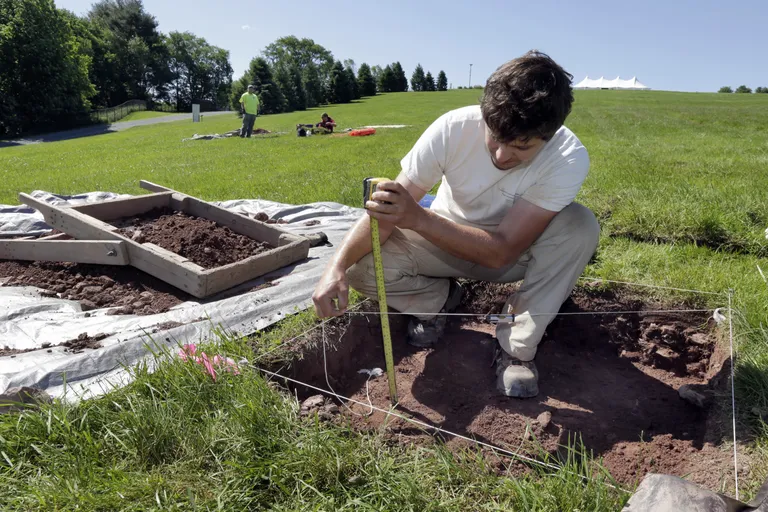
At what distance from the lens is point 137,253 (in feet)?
11.5

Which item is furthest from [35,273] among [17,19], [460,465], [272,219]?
[17,19]

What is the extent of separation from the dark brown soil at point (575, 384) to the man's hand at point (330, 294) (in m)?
0.38

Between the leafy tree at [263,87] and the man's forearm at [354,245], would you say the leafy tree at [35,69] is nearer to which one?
the leafy tree at [263,87]

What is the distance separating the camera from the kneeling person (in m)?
2.10

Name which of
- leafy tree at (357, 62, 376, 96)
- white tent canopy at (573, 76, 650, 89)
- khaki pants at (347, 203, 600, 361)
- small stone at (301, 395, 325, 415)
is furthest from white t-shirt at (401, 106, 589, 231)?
white tent canopy at (573, 76, 650, 89)

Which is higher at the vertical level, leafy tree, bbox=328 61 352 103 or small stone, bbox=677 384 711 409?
leafy tree, bbox=328 61 352 103

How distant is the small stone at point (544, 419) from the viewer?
82.3 inches

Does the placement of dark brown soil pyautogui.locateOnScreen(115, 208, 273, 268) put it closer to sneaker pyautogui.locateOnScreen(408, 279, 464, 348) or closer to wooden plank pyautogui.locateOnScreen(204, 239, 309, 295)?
wooden plank pyautogui.locateOnScreen(204, 239, 309, 295)

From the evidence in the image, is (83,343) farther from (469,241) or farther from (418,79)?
(418,79)

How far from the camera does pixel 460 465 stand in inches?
68.4

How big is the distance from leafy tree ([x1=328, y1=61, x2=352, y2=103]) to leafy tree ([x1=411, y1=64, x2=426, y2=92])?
2684 centimetres

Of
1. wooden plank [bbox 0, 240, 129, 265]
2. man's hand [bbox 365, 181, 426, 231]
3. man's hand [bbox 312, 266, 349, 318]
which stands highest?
man's hand [bbox 365, 181, 426, 231]

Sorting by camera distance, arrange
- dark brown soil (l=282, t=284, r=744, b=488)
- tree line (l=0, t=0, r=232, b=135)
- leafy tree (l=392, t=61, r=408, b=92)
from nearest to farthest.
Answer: dark brown soil (l=282, t=284, r=744, b=488), tree line (l=0, t=0, r=232, b=135), leafy tree (l=392, t=61, r=408, b=92)

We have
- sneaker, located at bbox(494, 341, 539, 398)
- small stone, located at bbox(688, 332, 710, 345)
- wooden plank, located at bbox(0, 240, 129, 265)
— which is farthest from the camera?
wooden plank, located at bbox(0, 240, 129, 265)
